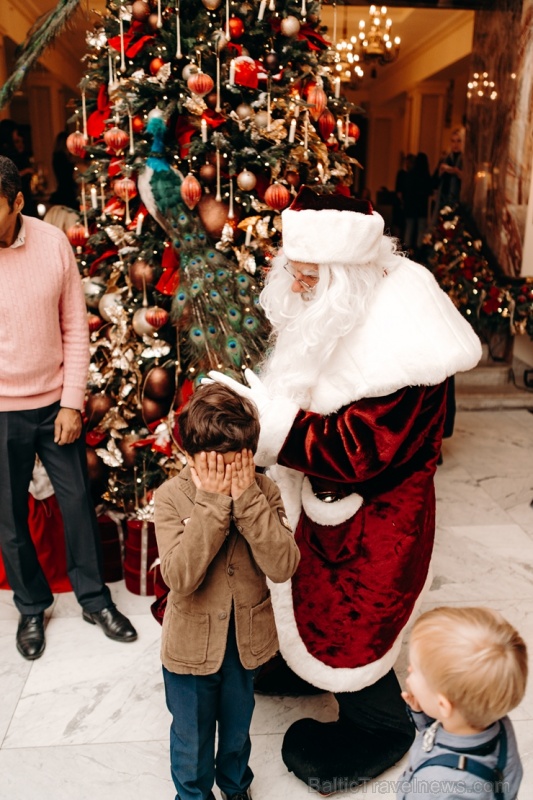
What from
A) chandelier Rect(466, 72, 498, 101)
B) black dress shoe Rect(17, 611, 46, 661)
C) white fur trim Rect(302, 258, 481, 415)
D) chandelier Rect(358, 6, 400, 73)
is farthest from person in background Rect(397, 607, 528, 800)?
chandelier Rect(358, 6, 400, 73)

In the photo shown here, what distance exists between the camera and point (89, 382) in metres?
3.19

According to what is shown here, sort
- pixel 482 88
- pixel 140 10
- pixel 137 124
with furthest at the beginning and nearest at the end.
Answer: pixel 482 88 → pixel 137 124 → pixel 140 10

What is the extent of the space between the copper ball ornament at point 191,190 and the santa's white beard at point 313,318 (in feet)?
2.88

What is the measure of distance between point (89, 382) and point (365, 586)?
1754mm

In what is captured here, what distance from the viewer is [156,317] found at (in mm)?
2912

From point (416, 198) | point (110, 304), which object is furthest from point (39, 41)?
point (416, 198)

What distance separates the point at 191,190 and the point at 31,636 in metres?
1.88

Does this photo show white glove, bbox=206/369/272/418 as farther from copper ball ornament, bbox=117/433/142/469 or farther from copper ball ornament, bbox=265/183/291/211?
copper ball ornament, bbox=117/433/142/469

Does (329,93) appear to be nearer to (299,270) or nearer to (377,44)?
(299,270)

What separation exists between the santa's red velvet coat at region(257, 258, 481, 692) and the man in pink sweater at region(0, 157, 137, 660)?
95cm

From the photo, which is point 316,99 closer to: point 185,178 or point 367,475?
point 185,178

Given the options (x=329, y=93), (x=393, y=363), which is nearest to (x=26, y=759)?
(x=393, y=363)

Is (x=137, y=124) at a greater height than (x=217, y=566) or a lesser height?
greater

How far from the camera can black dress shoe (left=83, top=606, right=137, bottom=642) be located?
2.74 m
